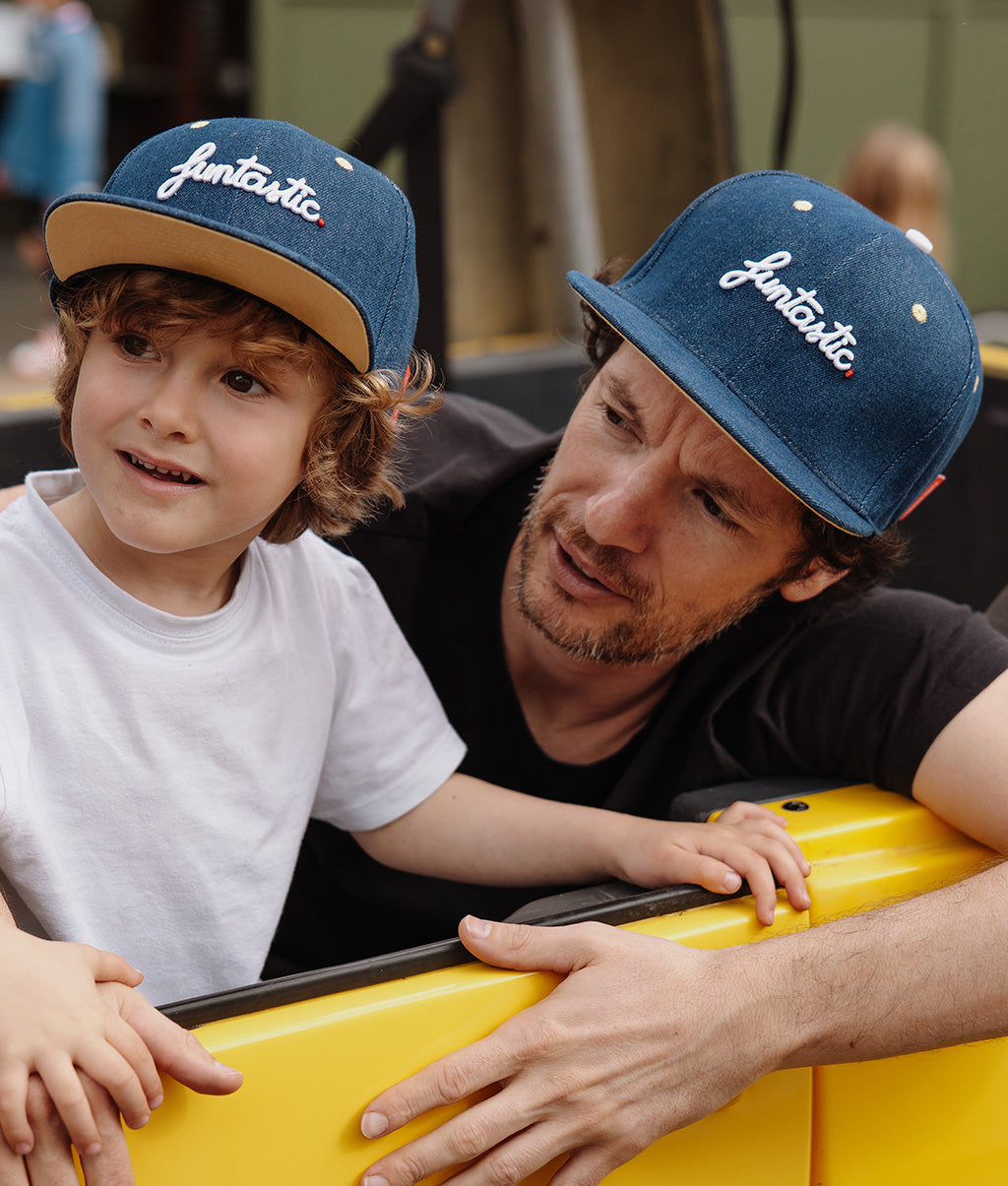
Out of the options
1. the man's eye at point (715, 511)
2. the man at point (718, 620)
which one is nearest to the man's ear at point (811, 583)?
the man at point (718, 620)

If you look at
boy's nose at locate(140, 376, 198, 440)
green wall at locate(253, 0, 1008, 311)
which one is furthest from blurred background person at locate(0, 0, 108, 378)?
boy's nose at locate(140, 376, 198, 440)

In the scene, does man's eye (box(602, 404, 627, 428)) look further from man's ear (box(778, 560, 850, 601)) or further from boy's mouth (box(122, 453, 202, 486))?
boy's mouth (box(122, 453, 202, 486))

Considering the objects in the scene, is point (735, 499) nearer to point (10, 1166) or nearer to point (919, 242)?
point (919, 242)

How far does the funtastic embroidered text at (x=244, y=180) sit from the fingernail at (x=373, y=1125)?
0.63 metres

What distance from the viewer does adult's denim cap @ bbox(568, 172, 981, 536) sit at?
1.16m

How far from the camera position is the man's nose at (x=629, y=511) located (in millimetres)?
1221

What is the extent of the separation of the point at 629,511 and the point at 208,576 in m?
0.41

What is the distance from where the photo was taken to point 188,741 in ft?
3.43

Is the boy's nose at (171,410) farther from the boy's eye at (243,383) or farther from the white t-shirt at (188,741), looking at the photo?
the white t-shirt at (188,741)

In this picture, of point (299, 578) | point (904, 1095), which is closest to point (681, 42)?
point (299, 578)

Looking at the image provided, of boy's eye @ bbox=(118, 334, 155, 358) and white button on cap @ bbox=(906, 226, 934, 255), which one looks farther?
white button on cap @ bbox=(906, 226, 934, 255)

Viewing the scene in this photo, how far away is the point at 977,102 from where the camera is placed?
250 inches

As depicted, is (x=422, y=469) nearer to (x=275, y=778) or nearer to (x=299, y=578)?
(x=299, y=578)

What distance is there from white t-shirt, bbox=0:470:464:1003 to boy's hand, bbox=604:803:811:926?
23cm
